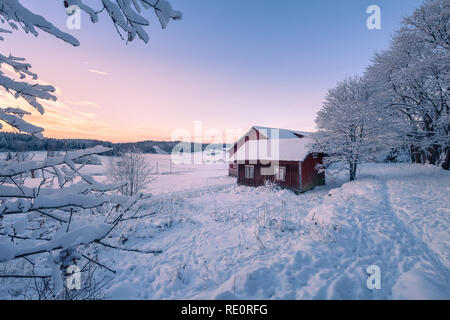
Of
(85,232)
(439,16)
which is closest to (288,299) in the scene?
(85,232)

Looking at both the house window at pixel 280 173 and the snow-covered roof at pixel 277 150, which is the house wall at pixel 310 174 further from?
the house window at pixel 280 173

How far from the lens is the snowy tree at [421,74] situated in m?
11.3

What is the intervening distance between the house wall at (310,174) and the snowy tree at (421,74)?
21.2ft

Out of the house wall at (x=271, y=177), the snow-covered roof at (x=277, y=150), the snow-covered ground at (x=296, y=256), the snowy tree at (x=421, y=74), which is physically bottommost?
the snow-covered ground at (x=296, y=256)

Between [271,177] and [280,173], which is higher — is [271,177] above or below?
below

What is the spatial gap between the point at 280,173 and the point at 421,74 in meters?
11.8

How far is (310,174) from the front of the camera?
17875 mm

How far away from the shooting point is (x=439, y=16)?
11.1 metres

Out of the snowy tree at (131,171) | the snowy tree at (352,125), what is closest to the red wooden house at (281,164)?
the snowy tree at (352,125)

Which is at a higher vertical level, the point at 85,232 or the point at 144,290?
the point at 85,232

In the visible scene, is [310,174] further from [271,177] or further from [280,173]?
[271,177]

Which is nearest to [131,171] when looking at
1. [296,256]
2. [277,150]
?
[277,150]
